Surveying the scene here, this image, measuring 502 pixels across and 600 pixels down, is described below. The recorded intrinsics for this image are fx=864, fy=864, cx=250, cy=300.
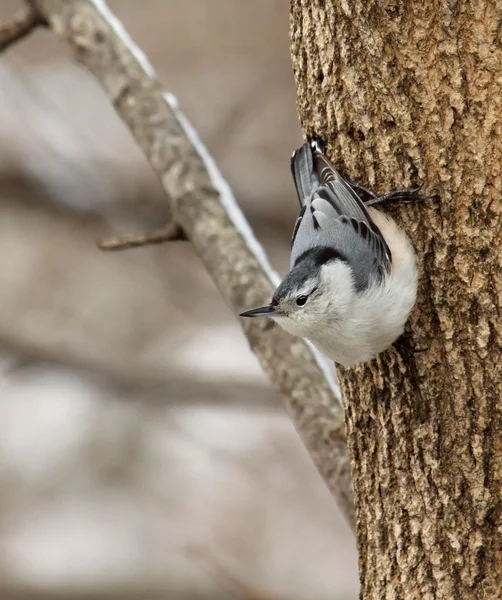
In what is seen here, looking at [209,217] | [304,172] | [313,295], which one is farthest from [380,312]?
[209,217]

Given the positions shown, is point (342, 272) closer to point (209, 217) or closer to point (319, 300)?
point (319, 300)

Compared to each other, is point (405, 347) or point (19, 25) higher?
point (19, 25)

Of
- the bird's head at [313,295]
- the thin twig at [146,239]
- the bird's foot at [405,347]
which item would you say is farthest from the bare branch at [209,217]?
the bird's foot at [405,347]

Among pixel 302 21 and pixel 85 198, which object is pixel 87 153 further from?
pixel 302 21

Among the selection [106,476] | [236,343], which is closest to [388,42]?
[236,343]

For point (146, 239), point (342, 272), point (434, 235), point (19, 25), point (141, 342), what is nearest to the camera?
point (434, 235)

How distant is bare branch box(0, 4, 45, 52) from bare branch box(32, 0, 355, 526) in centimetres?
5

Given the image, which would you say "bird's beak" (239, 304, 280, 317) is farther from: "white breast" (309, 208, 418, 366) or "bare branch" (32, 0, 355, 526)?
"bare branch" (32, 0, 355, 526)

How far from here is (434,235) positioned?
4.64 feet

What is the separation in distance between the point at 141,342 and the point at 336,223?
3.85 meters

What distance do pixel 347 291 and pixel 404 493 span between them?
0.38 m

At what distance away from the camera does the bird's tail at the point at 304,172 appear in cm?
163

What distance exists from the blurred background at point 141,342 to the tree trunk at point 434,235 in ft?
9.32

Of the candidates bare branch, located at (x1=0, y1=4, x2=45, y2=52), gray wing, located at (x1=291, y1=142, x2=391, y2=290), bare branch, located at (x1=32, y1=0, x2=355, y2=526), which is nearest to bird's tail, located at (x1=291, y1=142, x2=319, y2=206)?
gray wing, located at (x1=291, y1=142, x2=391, y2=290)
